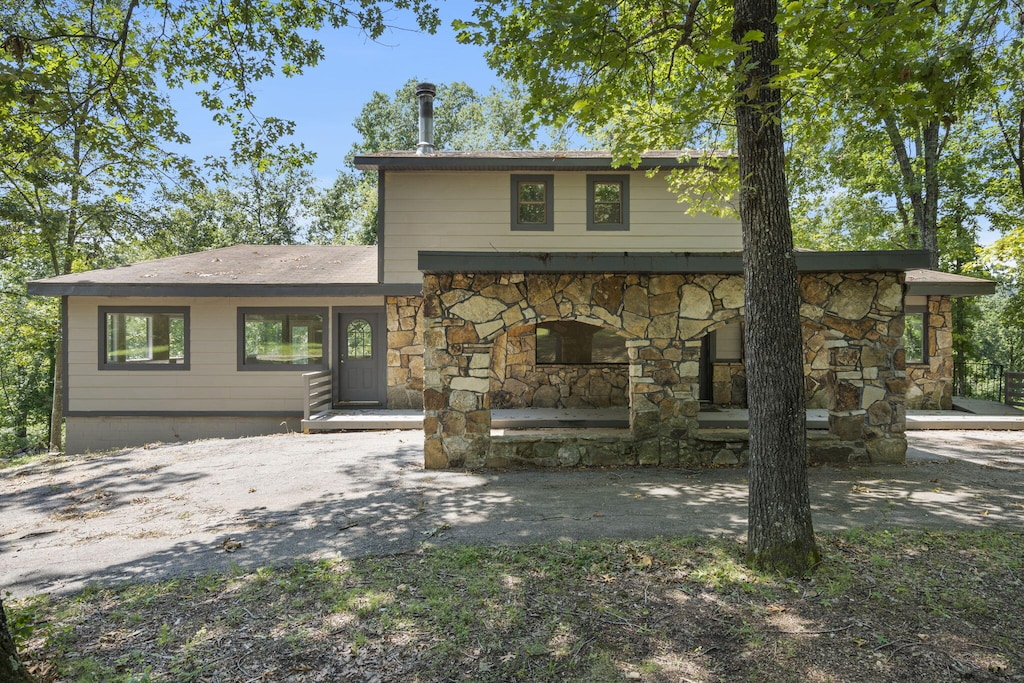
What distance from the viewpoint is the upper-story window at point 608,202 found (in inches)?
453

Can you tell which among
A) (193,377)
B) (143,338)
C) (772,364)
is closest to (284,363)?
(193,377)

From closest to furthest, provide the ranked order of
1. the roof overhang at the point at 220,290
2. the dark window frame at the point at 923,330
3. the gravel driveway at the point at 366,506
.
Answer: the gravel driveway at the point at 366,506
the roof overhang at the point at 220,290
the dark window frame at the point at 923,330

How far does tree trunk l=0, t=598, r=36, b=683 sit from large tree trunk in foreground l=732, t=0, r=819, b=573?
423 centimetres

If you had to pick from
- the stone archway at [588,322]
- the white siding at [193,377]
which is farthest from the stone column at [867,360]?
the white siding at [193,377]

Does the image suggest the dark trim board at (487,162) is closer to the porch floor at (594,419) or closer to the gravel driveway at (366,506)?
the porch floor at (594,419)

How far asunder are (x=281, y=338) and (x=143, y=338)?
280 cm

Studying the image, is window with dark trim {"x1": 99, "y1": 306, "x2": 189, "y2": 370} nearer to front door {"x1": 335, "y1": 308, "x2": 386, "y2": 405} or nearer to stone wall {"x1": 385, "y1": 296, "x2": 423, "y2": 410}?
front door {"x1": 335, "y1": 308, "x2": 386, "y2": 405}

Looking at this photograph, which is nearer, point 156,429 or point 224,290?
point 224,290

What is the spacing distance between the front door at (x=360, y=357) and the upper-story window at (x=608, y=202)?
484 centimetres

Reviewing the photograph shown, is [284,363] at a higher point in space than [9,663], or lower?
higher

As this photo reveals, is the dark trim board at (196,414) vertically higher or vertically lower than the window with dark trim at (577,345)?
lower

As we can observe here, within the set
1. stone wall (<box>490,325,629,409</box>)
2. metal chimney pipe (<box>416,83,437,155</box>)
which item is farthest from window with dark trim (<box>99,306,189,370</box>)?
stone wall (<box>490,325,629,409</box>)

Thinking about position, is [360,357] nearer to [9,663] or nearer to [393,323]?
[393,323]

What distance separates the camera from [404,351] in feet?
38.2
